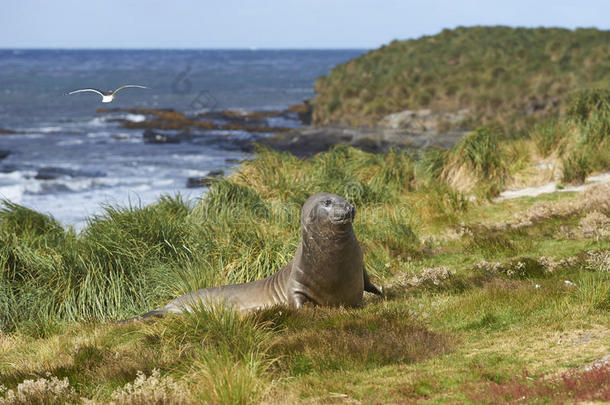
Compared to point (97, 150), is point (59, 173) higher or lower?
lower

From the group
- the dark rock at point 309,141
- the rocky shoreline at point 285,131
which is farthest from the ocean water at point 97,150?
the dark rock at point 309,141

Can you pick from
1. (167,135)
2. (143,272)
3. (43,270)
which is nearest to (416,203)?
(143,272)

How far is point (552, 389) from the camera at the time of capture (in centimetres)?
371

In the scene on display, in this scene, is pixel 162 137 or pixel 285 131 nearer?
pixel 285 131

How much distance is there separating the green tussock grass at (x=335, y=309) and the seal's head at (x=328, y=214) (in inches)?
29.8

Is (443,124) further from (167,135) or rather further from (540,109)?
(167,135)

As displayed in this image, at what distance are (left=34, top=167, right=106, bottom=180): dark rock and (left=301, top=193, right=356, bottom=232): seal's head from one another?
23.7 metres

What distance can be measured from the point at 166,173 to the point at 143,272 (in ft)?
66.4

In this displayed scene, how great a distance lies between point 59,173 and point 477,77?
21323 mm

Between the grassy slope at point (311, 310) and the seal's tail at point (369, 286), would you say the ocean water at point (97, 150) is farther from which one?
the seal's tail at point (369, 286)

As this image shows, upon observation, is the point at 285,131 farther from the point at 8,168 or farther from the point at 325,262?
the point at 325,262

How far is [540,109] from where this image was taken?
97.2 feet

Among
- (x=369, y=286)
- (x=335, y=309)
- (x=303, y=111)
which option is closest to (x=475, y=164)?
(x=369, y=286)

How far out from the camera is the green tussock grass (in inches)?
169
